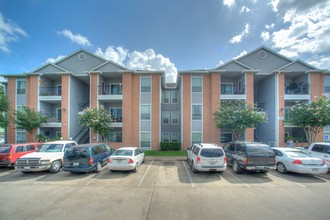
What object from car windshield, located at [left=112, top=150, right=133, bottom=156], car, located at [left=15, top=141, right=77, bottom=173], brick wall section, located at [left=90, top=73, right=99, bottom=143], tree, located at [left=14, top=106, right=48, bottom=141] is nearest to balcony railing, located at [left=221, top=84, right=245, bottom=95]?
car windshield, located at [left=112, top=150, right=133, bottom=156]

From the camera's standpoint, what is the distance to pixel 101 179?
858cm

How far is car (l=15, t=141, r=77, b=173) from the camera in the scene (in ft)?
30.2

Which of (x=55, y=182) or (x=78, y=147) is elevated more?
(x=78, y=147)

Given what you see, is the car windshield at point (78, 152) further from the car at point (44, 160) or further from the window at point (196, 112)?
the window at point (196, 112)

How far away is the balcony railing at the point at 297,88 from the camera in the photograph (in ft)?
61.6

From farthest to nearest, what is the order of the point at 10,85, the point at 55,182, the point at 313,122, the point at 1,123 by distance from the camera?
the point at 10,85
the point at 1,123
the point at 313,122
the point at 55,182

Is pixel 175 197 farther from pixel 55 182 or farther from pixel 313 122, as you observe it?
pixel 313 122

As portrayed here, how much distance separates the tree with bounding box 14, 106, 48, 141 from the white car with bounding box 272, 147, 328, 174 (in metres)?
23.0

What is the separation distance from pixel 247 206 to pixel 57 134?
Answer: 909 inches

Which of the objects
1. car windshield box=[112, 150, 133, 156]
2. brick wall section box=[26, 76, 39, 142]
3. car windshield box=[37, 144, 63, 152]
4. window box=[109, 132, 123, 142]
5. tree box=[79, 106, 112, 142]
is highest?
brick wall section box=[26, 76, 39, 142]

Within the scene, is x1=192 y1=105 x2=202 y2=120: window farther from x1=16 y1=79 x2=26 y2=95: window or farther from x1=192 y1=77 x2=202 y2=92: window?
x1=16 y1=79 x2=26 y2=95: window

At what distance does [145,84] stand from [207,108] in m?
8.17

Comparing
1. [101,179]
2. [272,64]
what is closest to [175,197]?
[101,179]

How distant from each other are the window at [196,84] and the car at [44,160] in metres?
14.5
